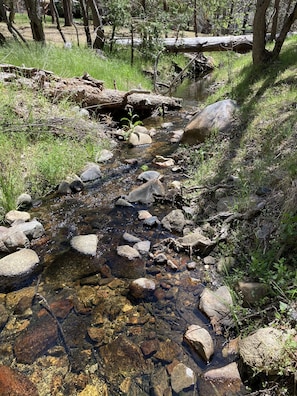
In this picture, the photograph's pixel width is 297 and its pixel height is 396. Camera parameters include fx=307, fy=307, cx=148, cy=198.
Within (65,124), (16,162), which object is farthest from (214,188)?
(16,162)

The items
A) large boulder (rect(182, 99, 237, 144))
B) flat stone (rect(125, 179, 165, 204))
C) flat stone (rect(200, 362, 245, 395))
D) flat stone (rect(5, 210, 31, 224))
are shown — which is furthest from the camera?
large boulder (rect(182, 99, 237, 144))

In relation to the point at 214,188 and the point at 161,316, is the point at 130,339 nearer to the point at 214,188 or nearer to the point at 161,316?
the point at 161,316

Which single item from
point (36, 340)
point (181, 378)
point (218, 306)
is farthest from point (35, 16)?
point (181, 378)

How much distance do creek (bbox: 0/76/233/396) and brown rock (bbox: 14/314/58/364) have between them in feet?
0.15

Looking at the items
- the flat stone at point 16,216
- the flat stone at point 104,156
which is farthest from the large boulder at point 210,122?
the flat stone at point 16,216

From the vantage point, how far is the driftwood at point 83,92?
5887 mm

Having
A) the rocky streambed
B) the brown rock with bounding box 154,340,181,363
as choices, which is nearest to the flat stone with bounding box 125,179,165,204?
the rocky streambed

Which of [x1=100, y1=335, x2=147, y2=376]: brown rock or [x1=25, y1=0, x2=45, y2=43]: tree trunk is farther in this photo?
[x1=25, y1=0, x2=45, y2=43]: tree trunk

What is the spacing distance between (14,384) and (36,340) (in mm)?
339

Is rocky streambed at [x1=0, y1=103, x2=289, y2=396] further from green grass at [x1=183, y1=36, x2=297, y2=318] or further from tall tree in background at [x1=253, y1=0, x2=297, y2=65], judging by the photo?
tall tree in background at [x1=253, y1=0, x2=297, y2=65]

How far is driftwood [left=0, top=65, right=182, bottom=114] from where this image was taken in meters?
5.89

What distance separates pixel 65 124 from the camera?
463cm

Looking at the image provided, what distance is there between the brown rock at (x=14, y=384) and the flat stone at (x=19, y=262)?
961 mm

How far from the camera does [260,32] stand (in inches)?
251
